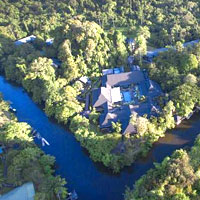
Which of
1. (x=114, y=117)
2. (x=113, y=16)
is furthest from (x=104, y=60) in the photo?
(x=113, y=16)

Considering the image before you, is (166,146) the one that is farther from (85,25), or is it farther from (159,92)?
(85,25)

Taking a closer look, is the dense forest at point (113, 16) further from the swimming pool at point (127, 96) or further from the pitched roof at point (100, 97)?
the pitched roof at point (100, 97)

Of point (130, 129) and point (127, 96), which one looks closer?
point (130, 129)

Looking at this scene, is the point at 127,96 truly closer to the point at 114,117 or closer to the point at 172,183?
the point at 114,117

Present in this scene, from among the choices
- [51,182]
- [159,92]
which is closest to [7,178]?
[51,182]

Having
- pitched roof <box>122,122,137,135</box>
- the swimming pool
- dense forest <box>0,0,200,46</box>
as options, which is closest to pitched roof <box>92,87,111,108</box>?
the swimming pool

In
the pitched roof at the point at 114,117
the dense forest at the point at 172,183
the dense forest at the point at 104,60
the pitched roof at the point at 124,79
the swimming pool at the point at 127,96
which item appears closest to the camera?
the dense forest at the point at 172,183

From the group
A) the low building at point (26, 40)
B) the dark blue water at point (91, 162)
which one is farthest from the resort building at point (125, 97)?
the low building at point (26, 40)
